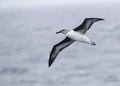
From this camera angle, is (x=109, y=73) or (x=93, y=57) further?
(x=93, y=57)

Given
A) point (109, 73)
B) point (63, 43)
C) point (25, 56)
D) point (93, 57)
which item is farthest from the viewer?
point (25, 56)

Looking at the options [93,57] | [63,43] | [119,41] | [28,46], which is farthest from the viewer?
[28,46]

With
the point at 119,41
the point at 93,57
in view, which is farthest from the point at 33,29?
the point at 93,57

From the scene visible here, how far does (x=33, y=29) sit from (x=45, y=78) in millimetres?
76103

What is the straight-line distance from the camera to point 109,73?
48.3 metres

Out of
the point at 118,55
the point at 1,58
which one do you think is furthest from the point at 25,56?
the point at 118,55

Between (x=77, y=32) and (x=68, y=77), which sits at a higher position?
(x=77, y=32)

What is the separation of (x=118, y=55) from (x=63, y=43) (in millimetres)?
40476

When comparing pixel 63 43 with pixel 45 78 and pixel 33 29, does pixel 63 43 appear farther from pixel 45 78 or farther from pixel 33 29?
pixel 33 29

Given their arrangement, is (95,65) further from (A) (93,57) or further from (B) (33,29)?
(B) (33,29)

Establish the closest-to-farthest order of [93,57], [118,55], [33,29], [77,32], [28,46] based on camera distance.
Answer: [77,32] < [118,55] < [93,57] < [28,46] < [33,29]

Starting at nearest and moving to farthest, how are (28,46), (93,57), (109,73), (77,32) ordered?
(77,32)
(109,73)
(93,57)
(28,46)

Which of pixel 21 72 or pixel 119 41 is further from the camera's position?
pixel 119 41

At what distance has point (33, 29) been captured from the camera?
126000mm
